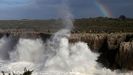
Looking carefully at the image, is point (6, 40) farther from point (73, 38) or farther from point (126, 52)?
point (126, 52)

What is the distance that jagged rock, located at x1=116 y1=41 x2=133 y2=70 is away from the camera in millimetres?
45375

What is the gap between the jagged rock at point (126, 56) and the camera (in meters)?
45.4

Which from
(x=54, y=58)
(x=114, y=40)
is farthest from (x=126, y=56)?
(x=54, y=58)

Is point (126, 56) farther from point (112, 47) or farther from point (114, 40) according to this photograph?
point (114, 40)

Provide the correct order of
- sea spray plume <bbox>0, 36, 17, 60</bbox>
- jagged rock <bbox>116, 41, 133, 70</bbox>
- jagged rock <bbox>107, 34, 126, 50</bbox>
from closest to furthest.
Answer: jagged rock <bbox>116, 41, 133, 70</bbox>
jagged rock <bbox>107, 34, 126, 50</bbox>
sea spray plume <bbox>0, 36, 17, 60</bbox>

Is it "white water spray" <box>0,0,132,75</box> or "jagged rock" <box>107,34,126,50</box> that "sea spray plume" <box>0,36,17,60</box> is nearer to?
"white water spray" <box>0,0,132,75</box>

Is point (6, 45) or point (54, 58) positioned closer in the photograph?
point (54, 58)

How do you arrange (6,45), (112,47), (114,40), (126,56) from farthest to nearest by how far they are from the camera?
(6,45) < (114,40) < (112,47) < (126,56)

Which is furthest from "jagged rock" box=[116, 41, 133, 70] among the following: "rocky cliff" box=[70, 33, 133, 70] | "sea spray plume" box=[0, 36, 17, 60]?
"sea spray plume" box=[0, 36, 17, 60]

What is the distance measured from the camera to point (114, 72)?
45.6 metres

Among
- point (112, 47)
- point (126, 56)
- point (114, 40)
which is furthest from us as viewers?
point (114, 40)

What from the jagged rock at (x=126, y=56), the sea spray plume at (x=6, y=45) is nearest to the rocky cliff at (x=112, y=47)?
the jagged rock at (x=126, y=56)

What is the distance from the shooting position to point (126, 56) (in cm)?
4562

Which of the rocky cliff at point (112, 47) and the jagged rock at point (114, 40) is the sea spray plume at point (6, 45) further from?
the jagged rock at point (114, 40)
